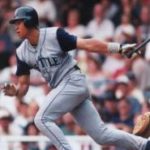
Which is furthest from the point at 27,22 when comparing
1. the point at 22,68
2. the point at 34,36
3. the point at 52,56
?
the point at 22,68

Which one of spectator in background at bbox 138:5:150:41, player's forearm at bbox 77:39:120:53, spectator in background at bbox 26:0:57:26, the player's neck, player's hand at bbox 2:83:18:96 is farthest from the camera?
spectator in background at bbox 26:0:57:26

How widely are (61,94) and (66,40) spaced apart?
0.61m

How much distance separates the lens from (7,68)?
16.1m

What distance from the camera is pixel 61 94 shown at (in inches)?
Result: 391

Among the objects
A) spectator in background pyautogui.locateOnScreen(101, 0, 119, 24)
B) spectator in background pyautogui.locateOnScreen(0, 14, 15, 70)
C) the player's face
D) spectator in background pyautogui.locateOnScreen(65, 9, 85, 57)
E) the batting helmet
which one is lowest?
spectator in background pyautogui.locateOnScreen(0, 14, 15, 70)

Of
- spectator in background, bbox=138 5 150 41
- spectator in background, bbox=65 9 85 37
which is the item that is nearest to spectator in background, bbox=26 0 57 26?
spectator in background, bbox=65 9 85 37

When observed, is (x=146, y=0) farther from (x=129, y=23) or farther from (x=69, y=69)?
(x=69, y=69)

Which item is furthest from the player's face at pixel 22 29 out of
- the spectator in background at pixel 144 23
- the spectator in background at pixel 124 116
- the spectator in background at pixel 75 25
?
the spectator in background at pixel 75 25

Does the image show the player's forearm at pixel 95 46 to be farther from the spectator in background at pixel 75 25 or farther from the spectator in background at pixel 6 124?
the spectator in background at pixel 75 25

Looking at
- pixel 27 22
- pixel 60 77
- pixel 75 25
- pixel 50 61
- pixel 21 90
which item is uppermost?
pixel 27 22

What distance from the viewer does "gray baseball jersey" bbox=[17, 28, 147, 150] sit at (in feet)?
32.4

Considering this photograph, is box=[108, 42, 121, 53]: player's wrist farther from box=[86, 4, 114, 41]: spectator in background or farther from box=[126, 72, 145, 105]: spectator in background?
box=[86, 4, 114, 41]: spectator in background

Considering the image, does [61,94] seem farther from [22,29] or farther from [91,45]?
[22,29]

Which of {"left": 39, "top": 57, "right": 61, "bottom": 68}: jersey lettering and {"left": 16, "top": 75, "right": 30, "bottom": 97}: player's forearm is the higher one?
{"left": 39, "top": 57, "right": 61, "bottom": 68}: jersey lettering
